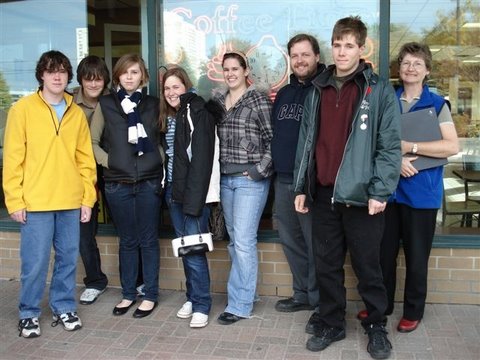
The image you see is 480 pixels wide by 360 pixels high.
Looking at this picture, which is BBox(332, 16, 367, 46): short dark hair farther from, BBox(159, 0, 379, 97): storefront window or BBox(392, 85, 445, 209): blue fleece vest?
BBox(159, 0, 379, 97): storefront window

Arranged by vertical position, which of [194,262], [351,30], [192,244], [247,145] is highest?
[351,30]

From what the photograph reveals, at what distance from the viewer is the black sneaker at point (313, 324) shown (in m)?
3.63

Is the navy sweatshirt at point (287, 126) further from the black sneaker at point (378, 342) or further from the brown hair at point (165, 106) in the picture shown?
the black sneaker at point (378, 342)

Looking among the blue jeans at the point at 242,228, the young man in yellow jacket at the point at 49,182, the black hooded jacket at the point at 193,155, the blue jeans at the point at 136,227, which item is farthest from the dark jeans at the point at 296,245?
the young man in yellow jacket at the point at 49,182

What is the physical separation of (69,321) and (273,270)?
1.60 metres

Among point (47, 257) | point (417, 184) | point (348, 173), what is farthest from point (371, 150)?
point (47, 257)

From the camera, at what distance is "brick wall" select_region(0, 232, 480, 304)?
419 centimetres

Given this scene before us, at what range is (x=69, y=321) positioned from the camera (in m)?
A: 3.93

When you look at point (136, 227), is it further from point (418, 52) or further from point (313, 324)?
point (418, 52)

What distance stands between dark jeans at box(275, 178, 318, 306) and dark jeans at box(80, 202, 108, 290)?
151 cm

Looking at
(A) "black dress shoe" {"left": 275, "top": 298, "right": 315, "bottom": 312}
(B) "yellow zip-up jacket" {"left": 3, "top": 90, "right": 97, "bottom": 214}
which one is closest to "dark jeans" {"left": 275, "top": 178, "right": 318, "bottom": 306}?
(A) "black dress shoe" {"left": 275, "top": 298, "right": 315, "bottom": 312}

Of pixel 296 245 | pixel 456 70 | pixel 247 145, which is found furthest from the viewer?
pixel 456 70

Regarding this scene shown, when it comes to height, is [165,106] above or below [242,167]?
above

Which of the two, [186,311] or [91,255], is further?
[91,255]
